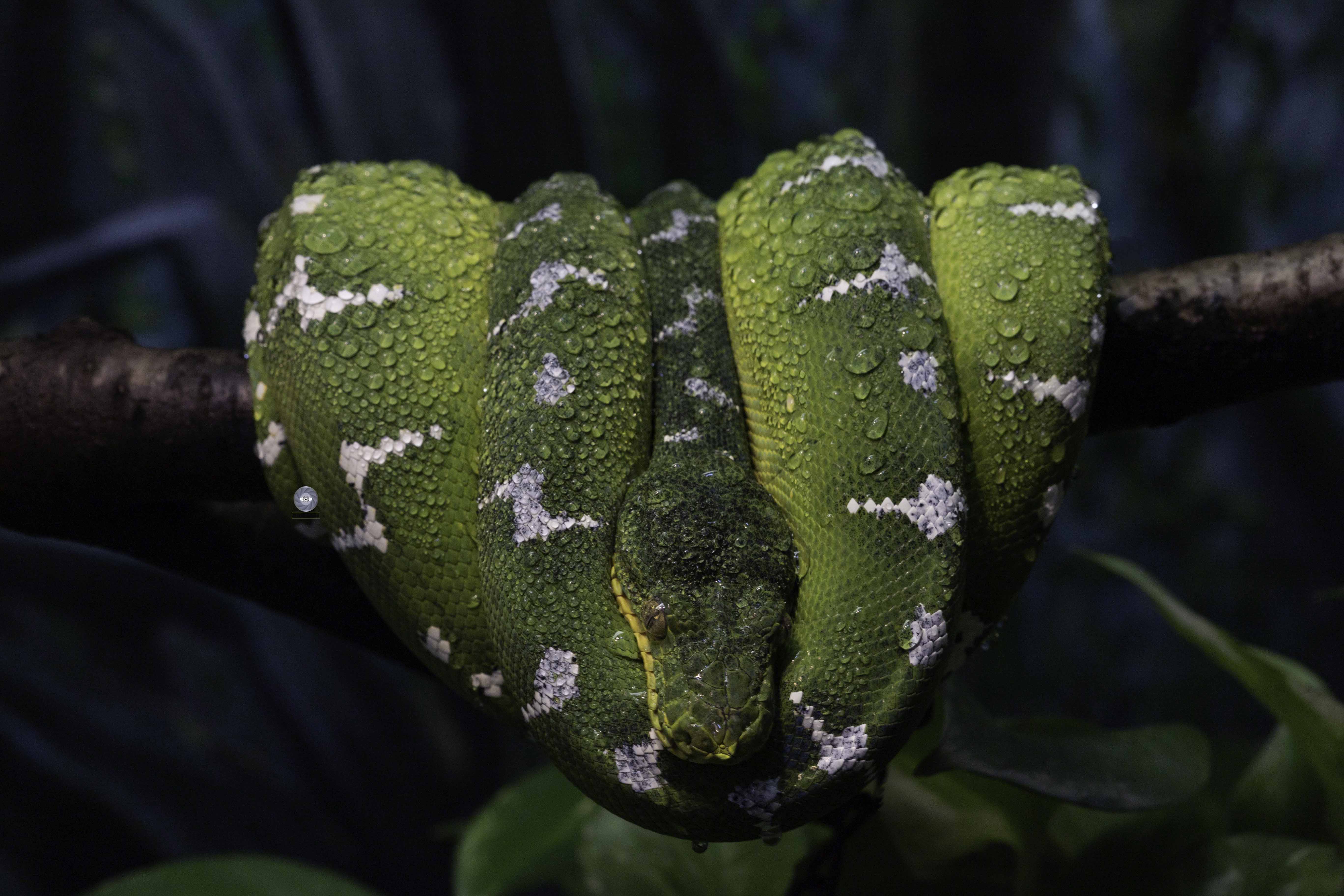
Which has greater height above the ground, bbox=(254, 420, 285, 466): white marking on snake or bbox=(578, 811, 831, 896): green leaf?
bbox=(254, 420, 285, 466): white marking on snake

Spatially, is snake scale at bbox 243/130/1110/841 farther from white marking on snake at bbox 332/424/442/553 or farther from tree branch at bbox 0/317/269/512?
tree branch at bbox 0/317/269/512

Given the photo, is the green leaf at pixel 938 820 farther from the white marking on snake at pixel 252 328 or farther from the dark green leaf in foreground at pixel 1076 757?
the white marking on snake at pixel 252 328

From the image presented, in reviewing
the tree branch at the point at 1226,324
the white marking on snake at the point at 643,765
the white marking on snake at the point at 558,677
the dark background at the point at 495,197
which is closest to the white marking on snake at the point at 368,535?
the white marking on snake at the point at 558,677

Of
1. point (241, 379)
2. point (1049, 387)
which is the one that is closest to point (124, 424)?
point (241, 379)

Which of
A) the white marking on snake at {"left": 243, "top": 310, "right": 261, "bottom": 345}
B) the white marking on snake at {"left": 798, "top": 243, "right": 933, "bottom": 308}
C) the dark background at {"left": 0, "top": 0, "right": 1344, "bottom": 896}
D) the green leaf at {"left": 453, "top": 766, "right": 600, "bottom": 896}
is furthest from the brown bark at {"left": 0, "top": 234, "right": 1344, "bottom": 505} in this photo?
the dark background at {"left": 0, "top": 0, "right": 1344, "bottom": 896}

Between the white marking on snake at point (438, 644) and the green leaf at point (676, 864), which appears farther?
the green leaf at point (676, 864)

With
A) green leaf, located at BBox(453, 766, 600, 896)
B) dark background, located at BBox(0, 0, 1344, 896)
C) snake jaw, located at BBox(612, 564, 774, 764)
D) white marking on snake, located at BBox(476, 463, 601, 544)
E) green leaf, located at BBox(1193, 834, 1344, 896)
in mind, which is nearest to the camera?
snake jaw, located at BBox(612, 564, 774, 764)
